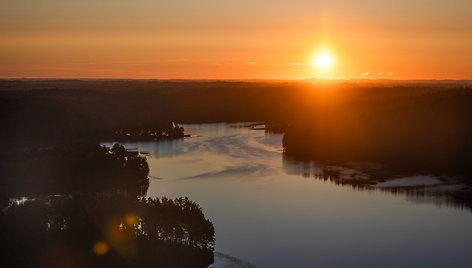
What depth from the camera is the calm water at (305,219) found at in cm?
2138

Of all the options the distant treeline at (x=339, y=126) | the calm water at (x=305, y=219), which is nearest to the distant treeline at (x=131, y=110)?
the distant treeline at (x=339, y=126)

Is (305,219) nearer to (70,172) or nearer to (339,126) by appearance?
(70,172)

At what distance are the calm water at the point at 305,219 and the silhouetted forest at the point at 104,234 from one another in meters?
1.83

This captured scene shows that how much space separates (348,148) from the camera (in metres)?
55.4

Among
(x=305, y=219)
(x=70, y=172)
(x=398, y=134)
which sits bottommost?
(x=305, y=219)

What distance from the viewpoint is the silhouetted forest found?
1736 cm

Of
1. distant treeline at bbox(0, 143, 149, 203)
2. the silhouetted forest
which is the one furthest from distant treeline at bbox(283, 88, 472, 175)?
the silhouetted forest

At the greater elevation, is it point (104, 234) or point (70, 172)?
point (104, 234)

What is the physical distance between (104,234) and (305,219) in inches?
443

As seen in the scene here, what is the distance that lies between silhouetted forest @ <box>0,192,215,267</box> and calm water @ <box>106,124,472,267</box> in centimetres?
183

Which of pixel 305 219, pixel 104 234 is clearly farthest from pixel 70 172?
pixel 104 234

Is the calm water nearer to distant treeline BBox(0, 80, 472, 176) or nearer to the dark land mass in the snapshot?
the dark land mass

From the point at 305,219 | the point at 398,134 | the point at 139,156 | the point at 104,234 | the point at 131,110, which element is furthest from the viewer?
the point at 131,110

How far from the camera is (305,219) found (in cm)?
2681
